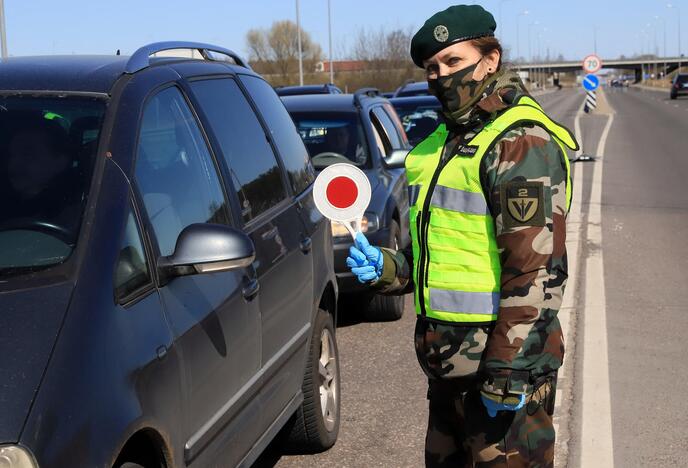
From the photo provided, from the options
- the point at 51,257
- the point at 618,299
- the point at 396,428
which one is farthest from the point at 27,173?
the point at 618,299

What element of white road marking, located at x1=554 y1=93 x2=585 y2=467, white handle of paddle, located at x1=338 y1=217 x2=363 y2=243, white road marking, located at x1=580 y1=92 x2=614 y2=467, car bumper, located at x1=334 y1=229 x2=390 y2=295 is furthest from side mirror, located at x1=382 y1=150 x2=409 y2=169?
white handle of paddle, located at x1=338 y1=217 x2=363 y2=243

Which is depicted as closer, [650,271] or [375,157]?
[375,157]

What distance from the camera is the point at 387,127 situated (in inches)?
388

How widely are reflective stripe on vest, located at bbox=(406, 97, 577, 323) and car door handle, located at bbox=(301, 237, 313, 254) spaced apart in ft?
5.71

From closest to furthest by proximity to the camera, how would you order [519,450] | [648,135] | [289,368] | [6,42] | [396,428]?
1. [519,450]
2. [289,368]
3. [396,428]
4. [6,42]
5. [648,135]

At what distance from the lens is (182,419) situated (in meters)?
3.14

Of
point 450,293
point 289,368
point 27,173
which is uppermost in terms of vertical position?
point 27,173

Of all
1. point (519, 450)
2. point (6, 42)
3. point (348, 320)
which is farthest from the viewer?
point (6, 42)

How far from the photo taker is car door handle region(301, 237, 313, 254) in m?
4.79

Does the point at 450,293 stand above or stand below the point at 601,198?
above

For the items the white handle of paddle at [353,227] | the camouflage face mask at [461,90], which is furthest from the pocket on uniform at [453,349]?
the camouflage face mask at [461,90]

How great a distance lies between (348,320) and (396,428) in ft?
9.84

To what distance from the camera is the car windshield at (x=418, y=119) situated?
14539mm

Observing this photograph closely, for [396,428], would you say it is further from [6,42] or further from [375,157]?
[6,42]
